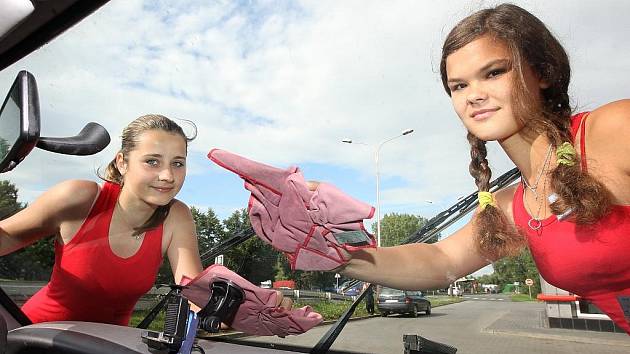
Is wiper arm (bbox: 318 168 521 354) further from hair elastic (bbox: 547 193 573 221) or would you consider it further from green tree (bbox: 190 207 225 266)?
green tree (bbox: 190 207 225 266)

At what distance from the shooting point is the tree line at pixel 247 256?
1.20 m

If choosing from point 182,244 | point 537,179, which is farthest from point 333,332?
point 537,179

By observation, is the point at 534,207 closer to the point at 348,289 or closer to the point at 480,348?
the point at 480,348

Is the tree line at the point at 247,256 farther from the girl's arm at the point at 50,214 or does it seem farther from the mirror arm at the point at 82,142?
the mirror arm at the point at 82,142

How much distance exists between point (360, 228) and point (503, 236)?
1.01 feet

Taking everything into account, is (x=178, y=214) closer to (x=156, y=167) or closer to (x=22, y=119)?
(x=156, y=167)

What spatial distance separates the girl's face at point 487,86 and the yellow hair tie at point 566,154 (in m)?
0.09

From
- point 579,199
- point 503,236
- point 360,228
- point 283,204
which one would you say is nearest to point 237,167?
point 283,204

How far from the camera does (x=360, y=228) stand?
1210 mm

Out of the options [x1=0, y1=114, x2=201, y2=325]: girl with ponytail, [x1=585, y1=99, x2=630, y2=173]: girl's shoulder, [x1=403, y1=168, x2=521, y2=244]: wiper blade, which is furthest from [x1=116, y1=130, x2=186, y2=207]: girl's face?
[x1=585, y1=99, x2=630, y2=173]: girl's shoulder

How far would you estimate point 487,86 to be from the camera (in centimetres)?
111

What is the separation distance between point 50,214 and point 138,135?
0.44 metres

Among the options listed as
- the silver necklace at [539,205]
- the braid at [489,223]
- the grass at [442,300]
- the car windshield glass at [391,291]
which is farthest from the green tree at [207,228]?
the silver necklace at [539,205]

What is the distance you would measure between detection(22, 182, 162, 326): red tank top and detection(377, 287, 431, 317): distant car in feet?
2.38
